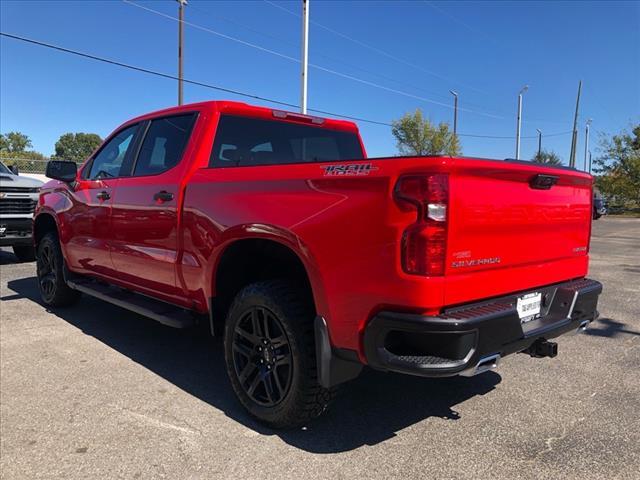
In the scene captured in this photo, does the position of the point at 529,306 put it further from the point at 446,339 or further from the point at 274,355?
the point at 274,355

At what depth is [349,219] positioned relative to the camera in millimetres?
2473

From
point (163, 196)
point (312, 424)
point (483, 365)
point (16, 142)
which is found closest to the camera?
point (483, 365)

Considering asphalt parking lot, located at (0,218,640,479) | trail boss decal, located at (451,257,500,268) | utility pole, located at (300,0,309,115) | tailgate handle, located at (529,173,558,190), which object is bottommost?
asphalt parking lot, located at (0,218,640,479)

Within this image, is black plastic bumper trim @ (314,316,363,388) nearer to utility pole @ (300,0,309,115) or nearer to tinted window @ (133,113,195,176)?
tinted window @ (133,113,195,176)

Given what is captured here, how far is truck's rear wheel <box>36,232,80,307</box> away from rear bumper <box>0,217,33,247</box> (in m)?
3.06

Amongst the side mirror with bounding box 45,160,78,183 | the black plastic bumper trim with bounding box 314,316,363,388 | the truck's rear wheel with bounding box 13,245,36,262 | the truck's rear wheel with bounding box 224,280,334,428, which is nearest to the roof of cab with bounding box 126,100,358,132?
the side mirror with bounding box 45,160,78,183

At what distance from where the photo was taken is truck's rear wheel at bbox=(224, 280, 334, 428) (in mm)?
2824

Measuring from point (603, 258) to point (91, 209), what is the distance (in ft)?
36.0

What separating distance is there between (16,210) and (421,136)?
31.6 metres

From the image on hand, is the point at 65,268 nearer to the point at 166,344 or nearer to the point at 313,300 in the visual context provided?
the point at 166,344

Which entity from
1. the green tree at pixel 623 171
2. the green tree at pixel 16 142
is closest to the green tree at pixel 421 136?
the green tree at pixel 623 171

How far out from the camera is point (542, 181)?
2807 millimetres

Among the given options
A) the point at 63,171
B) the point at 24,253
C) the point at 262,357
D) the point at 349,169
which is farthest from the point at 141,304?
the point at 24,253

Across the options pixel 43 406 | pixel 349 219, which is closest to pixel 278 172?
pixel 349 219
